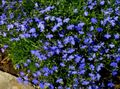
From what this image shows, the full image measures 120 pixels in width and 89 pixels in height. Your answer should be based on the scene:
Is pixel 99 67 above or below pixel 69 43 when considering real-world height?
below

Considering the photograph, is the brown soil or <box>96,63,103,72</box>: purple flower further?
the brown soil

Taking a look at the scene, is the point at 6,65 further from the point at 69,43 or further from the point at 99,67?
the point at 99,67

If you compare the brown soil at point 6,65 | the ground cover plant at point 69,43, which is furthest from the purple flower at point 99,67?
the brown soil at point 6,65

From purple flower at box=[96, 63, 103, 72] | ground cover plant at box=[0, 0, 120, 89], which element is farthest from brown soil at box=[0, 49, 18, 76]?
purple flower at box=[96, 63, 103, 72]

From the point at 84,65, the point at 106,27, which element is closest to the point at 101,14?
the point at 106,27

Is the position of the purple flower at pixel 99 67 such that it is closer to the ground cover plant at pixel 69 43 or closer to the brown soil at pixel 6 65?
the ground cover plant at pixel 69 43

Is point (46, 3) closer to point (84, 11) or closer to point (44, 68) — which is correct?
point (84, 11)

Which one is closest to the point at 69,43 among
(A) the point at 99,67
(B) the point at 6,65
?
(A) the point at 99,67

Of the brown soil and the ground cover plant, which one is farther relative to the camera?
the brown soil

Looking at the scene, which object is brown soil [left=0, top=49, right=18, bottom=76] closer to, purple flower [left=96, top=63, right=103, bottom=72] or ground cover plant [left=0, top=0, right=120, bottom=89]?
ground cover plant [left=0, top=0, right=120, bottom=89]
